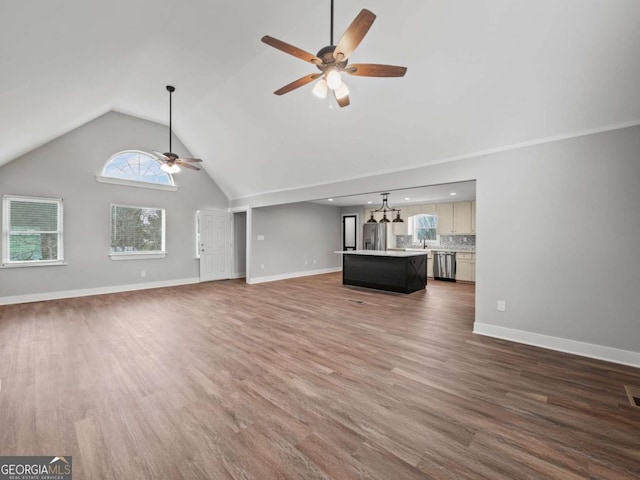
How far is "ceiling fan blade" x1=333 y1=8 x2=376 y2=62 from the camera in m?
1.80

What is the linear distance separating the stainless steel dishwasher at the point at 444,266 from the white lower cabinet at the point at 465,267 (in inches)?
5.7

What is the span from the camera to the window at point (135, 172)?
6.07m

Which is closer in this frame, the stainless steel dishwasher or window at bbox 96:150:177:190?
window at bbox 96:150:177:190

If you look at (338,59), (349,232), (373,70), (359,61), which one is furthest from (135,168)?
(349,232)

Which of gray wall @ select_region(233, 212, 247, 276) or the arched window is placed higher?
the arched window

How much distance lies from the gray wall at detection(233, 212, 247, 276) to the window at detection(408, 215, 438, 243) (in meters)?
5.53

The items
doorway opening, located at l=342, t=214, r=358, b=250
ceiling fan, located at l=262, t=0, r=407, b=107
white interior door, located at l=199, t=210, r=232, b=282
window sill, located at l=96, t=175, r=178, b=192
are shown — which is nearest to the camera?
ceiling fan, located at l=262, t=0, r=407, b=107

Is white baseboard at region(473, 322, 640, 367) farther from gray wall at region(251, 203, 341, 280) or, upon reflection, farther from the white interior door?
the white interior door

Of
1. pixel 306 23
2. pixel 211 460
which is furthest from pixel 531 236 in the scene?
pixel 211 460

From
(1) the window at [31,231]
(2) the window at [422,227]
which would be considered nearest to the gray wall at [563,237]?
(2) the window at [422,227]

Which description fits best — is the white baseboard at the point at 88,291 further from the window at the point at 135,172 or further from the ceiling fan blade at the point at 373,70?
the ceiling fan blade at the point at 373,70

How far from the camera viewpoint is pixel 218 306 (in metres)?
4.97

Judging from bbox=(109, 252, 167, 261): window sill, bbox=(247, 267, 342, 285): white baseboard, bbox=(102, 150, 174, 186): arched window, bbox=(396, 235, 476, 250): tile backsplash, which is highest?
bbox=(102, 150, 174, 186): arched window

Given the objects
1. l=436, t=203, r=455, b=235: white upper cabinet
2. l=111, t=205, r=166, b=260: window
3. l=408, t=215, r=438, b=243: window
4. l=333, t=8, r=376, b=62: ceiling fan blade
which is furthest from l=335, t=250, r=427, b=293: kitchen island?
l=111, t=205, r=166, b=260: window
